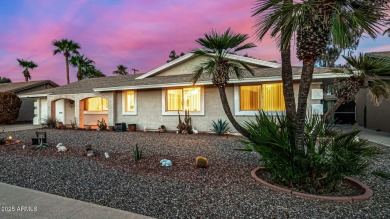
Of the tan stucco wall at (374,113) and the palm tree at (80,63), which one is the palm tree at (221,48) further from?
the palm tree at (80,63)

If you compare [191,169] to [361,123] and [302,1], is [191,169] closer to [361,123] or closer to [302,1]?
[302,1]

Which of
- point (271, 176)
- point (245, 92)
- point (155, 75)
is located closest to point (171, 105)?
point (155, 75)

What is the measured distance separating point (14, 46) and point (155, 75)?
65.2 ft

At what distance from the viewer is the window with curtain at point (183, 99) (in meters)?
14.0

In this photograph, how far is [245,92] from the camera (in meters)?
12.9

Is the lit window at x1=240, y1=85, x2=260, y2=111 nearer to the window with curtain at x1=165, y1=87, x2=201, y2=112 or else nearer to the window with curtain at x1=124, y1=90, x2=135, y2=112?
the window with curtain at x1=165, y1=87, x2=201, y2=112

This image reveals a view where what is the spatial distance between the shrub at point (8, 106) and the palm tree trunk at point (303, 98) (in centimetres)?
2619

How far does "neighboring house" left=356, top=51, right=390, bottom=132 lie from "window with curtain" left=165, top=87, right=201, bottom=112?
10.2 meters

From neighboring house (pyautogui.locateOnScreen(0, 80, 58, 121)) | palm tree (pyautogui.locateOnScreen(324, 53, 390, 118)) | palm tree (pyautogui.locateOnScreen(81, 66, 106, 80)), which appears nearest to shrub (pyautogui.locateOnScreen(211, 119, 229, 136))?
palm tree (pyautogui.locateOnScreen(324, 53, 390, 118))

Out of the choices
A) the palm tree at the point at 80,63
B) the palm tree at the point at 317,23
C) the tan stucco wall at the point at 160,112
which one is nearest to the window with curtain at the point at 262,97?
the tan stucco wall at the point at 160,112

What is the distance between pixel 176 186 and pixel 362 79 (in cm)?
461

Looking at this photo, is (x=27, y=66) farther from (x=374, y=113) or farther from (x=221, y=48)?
(x=374, y=113)

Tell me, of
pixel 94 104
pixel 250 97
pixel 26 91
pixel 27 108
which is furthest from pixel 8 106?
pixel 250 97

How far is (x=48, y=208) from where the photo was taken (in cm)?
362
